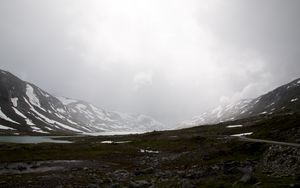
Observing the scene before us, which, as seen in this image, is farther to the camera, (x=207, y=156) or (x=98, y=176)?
(x=207, y=156)

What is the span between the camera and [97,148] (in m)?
89.3

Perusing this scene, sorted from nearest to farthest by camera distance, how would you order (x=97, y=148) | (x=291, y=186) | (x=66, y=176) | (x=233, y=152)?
(x=291, y=186) < (x=66, y=176) < (x=233, y=152) < (x=97, y=148)

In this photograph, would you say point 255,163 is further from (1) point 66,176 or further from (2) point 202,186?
(1) point 66,176

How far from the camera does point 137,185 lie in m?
32.8

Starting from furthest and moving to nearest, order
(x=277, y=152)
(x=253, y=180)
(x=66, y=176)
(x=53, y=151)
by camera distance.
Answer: (x=53, y=151)
(x=66, y=176)
(x=277, y=152)
(x=253, y=180)

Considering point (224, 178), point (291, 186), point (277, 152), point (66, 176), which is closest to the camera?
point (291, 186)

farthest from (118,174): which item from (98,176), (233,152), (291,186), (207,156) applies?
(291,186)

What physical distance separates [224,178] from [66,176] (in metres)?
23.2

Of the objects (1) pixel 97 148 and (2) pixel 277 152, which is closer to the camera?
(2) pixel 277 152

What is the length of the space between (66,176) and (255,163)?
2561 cm

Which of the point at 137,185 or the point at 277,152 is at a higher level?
the point at 277,152

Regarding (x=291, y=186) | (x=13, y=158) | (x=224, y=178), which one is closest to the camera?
(x=291, y=186)

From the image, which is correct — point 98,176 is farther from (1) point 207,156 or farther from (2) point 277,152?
(2) point 277,152

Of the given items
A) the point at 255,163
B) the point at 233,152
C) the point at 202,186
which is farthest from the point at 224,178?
the point at 233,152
